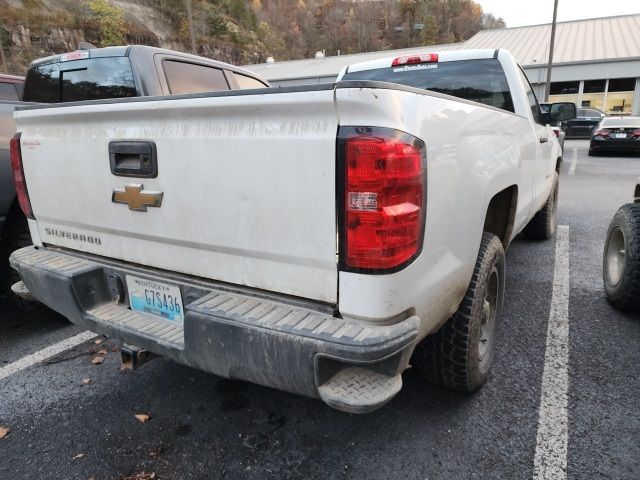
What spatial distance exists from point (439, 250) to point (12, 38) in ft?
131

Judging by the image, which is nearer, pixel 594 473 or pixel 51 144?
pixel 594 473

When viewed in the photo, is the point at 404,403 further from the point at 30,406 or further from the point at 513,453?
the point at 30,406

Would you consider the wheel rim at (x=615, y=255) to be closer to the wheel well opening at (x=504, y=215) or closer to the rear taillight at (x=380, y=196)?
the wheel well opening at (x=504, y=215)

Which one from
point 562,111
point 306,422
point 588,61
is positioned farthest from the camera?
point 588,61

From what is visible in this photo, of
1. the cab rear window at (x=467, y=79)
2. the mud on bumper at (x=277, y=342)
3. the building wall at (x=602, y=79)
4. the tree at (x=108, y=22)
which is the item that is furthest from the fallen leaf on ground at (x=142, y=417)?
the tree at (x=108, y=22)

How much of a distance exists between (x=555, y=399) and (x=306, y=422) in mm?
1347

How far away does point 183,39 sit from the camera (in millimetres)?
46656

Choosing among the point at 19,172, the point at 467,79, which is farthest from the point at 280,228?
the point at 467,79

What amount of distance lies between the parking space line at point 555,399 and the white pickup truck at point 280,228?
0.37 metres

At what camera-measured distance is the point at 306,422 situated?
2.39 meters

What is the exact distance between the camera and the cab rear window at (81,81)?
3.68 meters

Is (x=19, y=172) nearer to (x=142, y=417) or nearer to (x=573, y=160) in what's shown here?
(x=142, y=417)

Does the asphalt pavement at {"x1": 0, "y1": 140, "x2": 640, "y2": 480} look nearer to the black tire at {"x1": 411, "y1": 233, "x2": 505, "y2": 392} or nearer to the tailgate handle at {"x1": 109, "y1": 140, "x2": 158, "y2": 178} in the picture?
the black tire at {"x1": 411, "y1": 233, "x2": 505, "y2": 392}

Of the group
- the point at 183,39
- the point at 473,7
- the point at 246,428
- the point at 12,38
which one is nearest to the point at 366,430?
the point at 246,428
